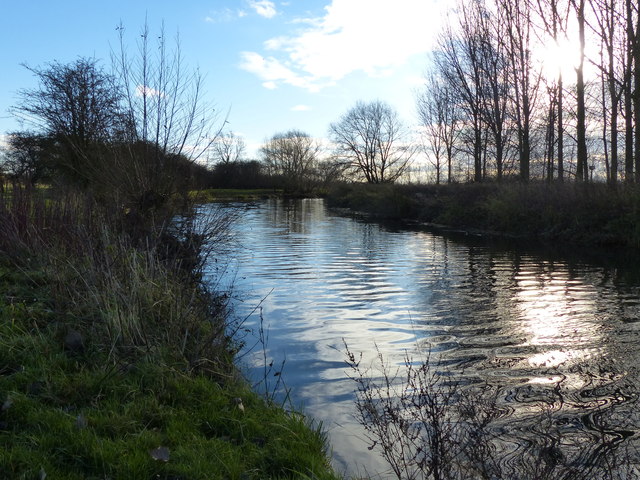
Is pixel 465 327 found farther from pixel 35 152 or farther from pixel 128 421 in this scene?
pixel 35 152

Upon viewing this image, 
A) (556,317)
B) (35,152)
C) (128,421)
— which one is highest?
(35,152)

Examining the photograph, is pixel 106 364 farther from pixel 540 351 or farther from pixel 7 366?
pixel 540 351

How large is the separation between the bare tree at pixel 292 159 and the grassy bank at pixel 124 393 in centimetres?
7295

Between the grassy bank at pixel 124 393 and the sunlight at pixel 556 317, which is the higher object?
the grassy bank at pixel 124 393

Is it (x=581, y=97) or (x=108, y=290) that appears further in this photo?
A: (x=581, y=97)

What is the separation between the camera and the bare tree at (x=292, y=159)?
3132 inches

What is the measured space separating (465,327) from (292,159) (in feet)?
252

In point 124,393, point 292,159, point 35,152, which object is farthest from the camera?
point 292,159

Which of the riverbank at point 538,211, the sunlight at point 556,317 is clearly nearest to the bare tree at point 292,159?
the riverbank at point 538,211

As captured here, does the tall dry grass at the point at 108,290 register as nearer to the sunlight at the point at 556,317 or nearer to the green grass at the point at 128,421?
the green grass at the point at 128,421

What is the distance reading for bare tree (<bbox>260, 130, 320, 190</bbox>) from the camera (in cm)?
7956

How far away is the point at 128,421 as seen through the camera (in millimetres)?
3672

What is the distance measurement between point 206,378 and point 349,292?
6580 millimetres

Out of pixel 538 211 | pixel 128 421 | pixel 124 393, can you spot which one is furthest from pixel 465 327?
pixel 538 211
